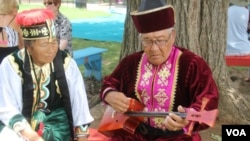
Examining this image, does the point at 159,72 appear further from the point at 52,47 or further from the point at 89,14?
the point at 89,14

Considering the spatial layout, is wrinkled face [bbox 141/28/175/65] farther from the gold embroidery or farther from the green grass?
the green grass

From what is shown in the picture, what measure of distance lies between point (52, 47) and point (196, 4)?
2413 mm

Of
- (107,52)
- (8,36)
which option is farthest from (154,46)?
(107,52)

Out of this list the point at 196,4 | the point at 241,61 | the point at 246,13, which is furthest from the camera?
the point at 246,13

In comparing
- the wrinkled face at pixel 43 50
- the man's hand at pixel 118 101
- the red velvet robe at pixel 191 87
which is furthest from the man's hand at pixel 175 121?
the wrinkled face at pixel 43 50

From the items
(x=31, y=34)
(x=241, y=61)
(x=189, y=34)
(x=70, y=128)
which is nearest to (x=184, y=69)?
(x=70, y=128)

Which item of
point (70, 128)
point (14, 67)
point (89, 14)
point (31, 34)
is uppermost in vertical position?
point (31, 34)

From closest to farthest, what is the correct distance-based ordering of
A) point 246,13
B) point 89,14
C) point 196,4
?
point 196,4 → point 246,13 → point 89,14

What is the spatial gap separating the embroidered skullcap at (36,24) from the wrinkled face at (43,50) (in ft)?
0.09

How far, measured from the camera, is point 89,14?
68.9ft

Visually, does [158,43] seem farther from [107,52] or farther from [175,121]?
[107,52]

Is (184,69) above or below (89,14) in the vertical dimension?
above

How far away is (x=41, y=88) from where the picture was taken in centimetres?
277

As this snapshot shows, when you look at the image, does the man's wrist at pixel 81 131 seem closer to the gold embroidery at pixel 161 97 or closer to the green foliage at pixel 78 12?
the gold embroidery at pixel 161 97
